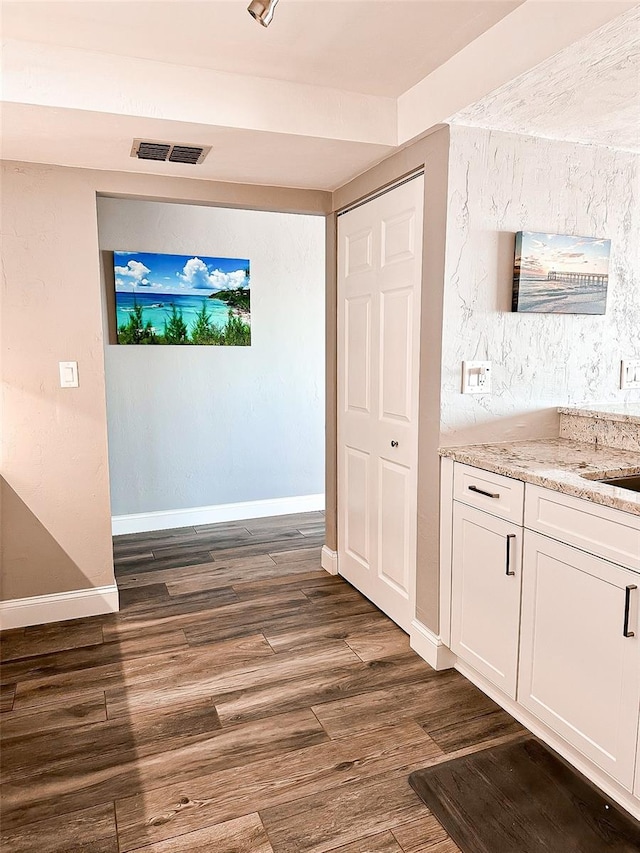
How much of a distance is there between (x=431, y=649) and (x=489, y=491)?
813mm

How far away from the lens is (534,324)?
253 centimetres

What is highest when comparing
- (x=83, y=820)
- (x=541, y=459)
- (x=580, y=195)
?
(x=580, y=195)

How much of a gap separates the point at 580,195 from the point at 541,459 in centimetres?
115

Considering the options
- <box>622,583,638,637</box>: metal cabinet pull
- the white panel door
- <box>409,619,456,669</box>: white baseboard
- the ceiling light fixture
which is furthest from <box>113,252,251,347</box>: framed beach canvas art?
<box>622,583,638,637</box>: metal cabinet pull

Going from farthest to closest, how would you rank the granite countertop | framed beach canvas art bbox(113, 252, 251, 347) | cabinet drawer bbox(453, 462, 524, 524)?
framed beach canvas art bbox(113, 252, 251, 347) → cabinet drawer bbox(453, 462, 524, 524) → the granite countertop

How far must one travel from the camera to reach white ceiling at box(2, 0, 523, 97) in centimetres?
187

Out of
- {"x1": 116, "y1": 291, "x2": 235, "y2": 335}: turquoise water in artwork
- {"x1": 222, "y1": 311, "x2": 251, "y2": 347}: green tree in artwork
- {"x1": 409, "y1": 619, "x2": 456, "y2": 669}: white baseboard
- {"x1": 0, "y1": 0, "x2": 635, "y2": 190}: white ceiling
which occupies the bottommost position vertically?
{"x1": 409, "y1": 619, "x2": 456, "y2": 669}: white baseboard

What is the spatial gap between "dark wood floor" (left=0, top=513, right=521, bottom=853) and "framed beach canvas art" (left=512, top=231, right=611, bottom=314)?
1.58m

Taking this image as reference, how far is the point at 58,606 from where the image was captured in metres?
3.02

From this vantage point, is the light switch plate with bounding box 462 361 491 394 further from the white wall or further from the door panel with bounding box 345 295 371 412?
the white wall

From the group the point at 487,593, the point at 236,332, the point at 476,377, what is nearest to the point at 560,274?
the point at 476,377

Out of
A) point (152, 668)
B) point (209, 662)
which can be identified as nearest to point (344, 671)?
point (209, 662)

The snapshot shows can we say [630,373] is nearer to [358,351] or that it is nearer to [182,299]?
[358,351]

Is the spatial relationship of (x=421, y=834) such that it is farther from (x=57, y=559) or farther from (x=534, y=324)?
(x=57, y=559)
